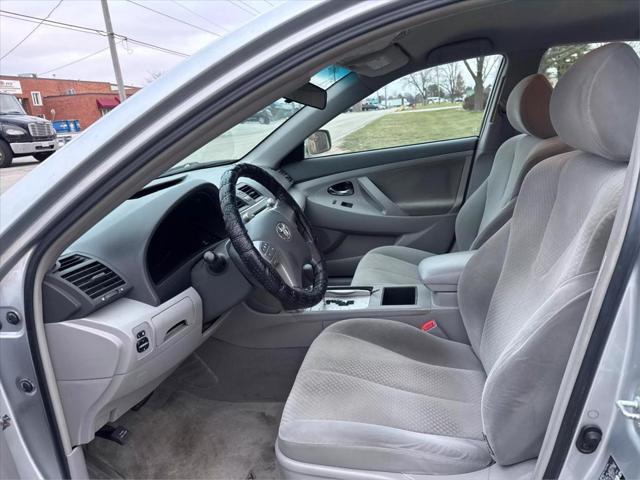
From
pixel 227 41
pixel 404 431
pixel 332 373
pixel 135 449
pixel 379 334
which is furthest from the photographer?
pixel 135 449

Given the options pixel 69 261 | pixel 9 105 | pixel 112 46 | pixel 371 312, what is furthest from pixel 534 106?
pixel 112 46

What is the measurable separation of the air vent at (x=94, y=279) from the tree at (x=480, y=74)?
2128 millimetres

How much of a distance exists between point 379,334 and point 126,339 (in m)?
0.79

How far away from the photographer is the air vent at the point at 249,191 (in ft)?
6.94

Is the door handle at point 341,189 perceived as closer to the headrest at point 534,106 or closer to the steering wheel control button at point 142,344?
the headrest at point 534,106

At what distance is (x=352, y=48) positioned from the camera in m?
0.88

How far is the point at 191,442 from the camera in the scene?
1835mm

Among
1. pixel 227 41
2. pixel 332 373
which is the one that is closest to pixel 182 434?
pixel 332 373

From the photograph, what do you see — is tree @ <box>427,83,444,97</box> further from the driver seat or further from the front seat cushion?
the front seat cushion

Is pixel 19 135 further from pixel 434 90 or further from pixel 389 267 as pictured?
pixel 389 267

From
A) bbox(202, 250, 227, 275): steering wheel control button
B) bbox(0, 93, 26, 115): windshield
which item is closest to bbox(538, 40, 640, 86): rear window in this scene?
bbox(202, 250, 227, 275): steering wheel control button

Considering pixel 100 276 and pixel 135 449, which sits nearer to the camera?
pixel 100 276

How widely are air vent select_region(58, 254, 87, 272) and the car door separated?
5.60ft

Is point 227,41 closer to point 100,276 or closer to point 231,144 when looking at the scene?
point 100,276
